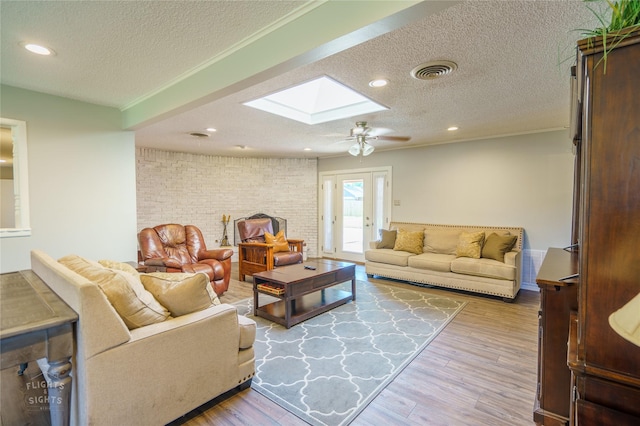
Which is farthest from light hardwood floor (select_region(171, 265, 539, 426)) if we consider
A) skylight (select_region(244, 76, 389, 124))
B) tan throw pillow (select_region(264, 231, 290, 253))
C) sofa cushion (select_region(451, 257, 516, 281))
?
tan throw pillow (select_region(264, 231, 290, 253))

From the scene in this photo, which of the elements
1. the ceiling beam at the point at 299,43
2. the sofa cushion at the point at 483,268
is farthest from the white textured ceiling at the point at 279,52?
the sofa cushion at the point at 483,268

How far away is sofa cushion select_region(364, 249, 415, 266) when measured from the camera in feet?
16.2

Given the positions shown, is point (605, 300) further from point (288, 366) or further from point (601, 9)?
point (288, 366)

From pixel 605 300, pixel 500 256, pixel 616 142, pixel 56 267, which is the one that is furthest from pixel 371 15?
pixel 500 256

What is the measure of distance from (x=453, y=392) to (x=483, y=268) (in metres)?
2.47

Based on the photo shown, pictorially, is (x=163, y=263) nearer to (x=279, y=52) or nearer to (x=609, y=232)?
(x=279, y=52)

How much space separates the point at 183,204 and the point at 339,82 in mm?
4780

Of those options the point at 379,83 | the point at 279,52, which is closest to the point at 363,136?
the point at 379,83

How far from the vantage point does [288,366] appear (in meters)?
2.48

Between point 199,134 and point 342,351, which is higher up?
point 199,134

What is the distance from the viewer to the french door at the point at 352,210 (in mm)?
6328

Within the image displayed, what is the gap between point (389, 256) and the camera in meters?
5.06

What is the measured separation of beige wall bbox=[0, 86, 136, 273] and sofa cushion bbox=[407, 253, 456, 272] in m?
3.91

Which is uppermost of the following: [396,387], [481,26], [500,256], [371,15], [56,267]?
[481,26]
